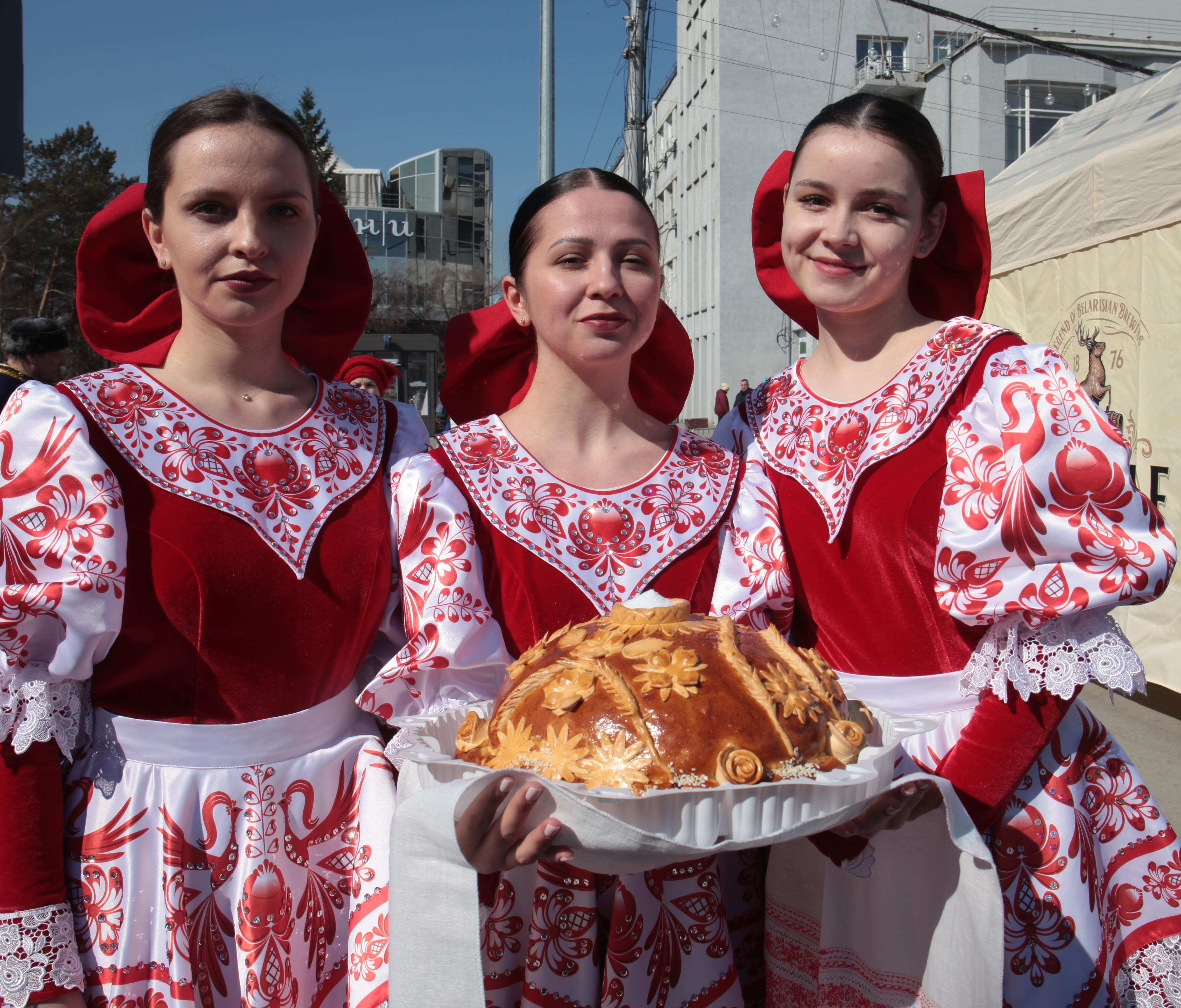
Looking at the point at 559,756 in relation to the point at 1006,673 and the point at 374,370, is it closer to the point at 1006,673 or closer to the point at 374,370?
the point at 1006,673

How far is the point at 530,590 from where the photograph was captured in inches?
70.9

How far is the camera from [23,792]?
1.50 metres

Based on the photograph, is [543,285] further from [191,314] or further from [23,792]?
[23,792]

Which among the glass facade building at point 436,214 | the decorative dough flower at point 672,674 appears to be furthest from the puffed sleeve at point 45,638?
the glass facade building at point 436,214

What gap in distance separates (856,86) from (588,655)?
31192 millimetres

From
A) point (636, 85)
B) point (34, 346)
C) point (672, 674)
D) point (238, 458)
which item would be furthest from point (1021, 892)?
point (636, 85)

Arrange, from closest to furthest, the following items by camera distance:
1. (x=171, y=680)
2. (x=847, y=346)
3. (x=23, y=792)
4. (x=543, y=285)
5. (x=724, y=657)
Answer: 1. (x=724, y=657)
2. (x=23, y=792)
3. (x=171, y=680)
4. (x=543, y=285)
5. (x=847, y=346)

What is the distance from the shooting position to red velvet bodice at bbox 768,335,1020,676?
182 centimetres

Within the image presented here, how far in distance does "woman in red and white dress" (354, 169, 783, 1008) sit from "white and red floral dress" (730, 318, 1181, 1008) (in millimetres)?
210

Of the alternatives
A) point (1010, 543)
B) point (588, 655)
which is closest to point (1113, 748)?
point (1010, 543)

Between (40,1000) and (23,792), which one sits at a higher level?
(23,792)

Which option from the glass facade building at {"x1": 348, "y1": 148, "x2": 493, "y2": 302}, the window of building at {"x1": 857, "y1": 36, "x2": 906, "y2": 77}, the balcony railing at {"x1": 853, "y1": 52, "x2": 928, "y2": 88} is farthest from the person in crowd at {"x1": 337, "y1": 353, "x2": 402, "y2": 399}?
the glass facade building at {"x1": 348, "y1": 148, "x2": 493, "y2": 302}

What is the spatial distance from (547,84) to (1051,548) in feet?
22.5

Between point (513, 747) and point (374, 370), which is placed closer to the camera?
point (513, 747)
